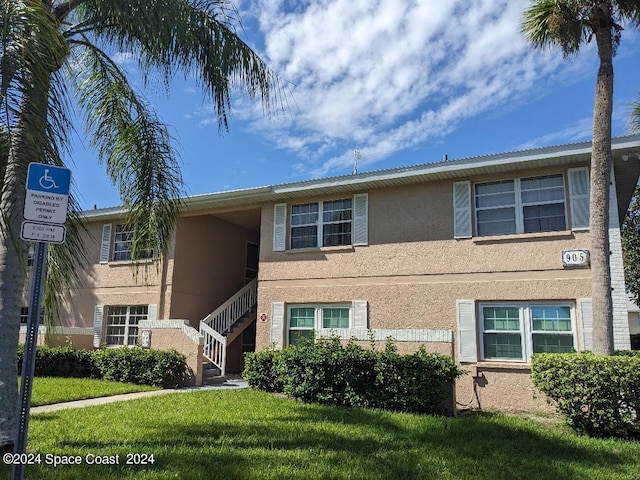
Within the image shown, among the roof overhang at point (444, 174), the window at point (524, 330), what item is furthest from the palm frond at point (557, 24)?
the window at point (524, 330)

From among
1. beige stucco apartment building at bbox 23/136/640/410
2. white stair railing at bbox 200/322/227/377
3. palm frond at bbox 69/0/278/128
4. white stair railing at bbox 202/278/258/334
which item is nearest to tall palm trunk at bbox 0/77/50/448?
palm frond at bbox 69/0/278/128

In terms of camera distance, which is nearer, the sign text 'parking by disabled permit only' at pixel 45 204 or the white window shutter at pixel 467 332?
the sign text 'parking by disabled permit only' at pixel 45 204

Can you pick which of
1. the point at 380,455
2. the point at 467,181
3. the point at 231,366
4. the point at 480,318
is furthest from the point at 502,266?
the point at 231,366

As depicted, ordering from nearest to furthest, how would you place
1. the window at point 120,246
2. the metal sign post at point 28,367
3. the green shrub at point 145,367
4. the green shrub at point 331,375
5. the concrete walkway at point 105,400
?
the metal sign post at point 28,367
the concrete walkway at point 105,400
the green shrub at point 331,375
the green shrub at point 145,367
the window at point 120,246

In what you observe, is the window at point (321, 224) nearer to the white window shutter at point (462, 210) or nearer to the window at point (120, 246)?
the white window shutter at point (462, 210)

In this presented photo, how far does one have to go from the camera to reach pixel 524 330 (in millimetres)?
10711

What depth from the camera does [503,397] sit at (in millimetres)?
10445

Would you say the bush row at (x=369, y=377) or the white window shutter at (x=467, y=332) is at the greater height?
the white window shutter at (x=467, y=332)

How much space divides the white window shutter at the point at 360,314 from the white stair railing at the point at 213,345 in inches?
149

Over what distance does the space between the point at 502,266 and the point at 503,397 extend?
9.33 ft

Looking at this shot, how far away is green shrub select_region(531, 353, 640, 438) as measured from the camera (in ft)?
24.0

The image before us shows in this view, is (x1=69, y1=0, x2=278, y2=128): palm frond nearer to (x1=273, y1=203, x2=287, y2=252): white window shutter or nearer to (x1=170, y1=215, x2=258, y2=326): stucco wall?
(x1=273, y1=203, x2=287, y2=252): white window shutter

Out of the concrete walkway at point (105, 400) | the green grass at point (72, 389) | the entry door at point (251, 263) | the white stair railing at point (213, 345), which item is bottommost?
the concrete walkway at point (105, 400)

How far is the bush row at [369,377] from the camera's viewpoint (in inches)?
356
